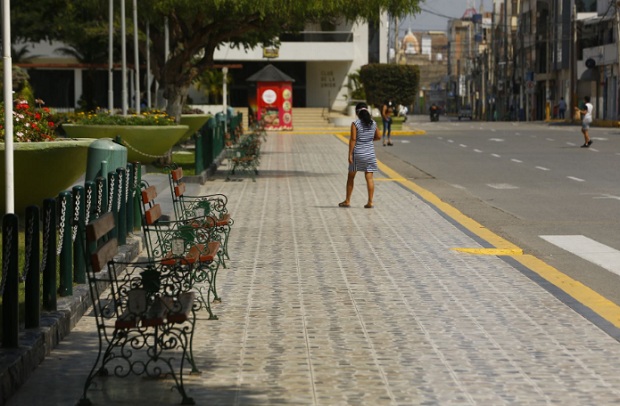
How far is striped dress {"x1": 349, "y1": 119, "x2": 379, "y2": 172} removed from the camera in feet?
70.4

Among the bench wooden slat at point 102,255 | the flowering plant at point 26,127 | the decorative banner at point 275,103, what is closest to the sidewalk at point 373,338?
the bench wooden slat at point 102,255

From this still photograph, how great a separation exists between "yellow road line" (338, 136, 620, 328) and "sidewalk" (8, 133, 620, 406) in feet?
Result: 0.64

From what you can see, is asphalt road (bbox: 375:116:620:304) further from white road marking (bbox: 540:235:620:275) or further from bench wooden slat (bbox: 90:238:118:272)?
bench wooden slat (bbox: 90:238:118:272)

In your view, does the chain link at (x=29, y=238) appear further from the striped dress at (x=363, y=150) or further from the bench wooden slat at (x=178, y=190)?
the striped dress at (x=363, y=150)

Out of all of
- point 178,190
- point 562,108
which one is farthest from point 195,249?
point 562,108

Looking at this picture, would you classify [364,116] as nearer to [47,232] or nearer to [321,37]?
[47,232]

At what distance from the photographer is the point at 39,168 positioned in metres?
15.5

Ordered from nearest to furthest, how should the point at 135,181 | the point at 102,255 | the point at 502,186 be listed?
the point at 102,255
the point at 135,181
the point at 502,186

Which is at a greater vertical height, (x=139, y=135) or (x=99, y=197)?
(x=139, y=135)

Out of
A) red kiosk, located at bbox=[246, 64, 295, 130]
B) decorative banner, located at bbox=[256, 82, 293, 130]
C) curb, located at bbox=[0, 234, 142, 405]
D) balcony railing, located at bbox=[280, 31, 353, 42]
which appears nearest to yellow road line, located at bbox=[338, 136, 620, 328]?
curb, located at bbox=[0, 234, 142, 405]

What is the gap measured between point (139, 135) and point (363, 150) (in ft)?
26.5

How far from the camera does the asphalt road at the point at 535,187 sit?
1583cm

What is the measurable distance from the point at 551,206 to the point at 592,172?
9486 millimetres

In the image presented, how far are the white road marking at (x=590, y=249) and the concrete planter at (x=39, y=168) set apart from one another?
5.53 metres
